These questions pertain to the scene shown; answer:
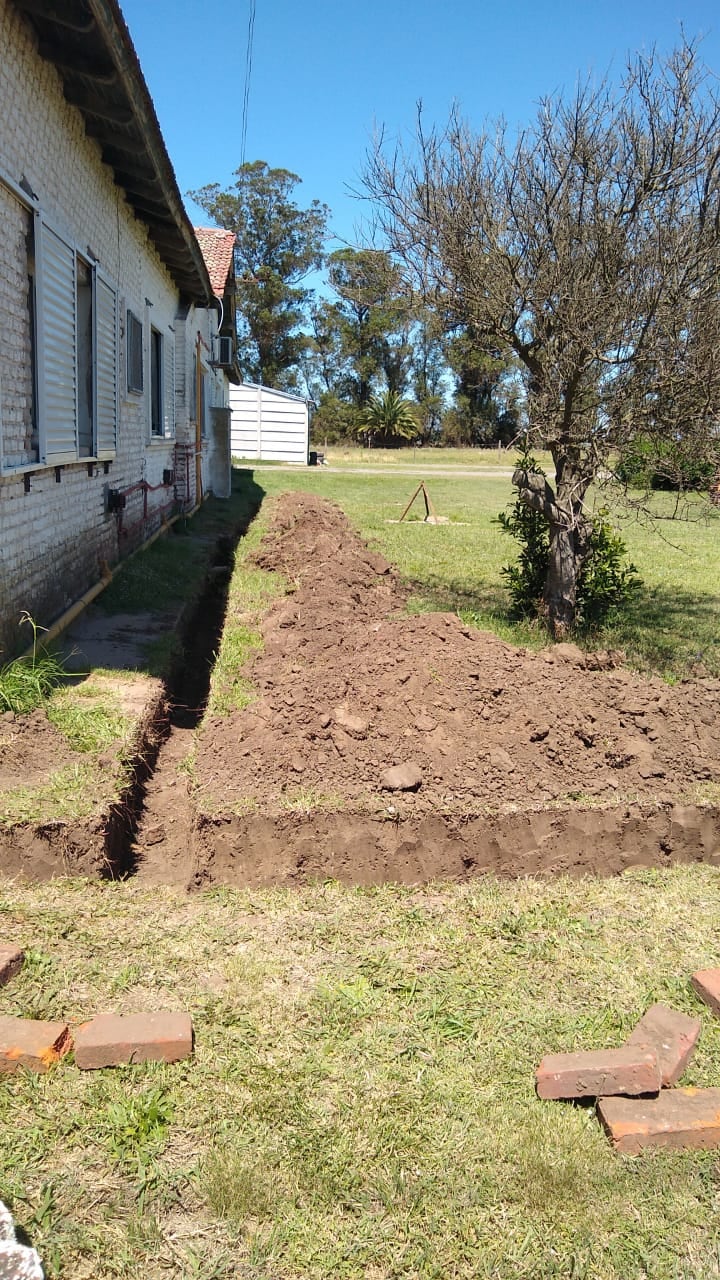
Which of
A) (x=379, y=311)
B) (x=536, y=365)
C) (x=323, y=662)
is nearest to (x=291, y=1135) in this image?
(x=323, y=662)

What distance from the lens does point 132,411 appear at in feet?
36.2

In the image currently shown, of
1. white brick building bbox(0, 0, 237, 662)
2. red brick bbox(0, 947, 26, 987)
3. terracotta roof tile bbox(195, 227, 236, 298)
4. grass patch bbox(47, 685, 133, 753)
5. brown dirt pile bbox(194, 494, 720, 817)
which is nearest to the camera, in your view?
red brick bbox(0, 947, 26, 987)

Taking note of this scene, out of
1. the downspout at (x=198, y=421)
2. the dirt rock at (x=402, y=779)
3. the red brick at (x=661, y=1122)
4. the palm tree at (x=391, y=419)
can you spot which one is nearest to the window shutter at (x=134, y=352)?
the downspout at (x=198, y=421)

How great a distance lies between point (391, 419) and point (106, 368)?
45836mm

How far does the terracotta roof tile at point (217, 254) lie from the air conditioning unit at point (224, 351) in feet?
6.89

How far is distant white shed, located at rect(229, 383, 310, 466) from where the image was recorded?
41156 mm

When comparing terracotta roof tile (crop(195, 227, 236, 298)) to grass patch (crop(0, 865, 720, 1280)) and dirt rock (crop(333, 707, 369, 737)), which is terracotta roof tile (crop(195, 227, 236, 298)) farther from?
grass patch (crop(0, 865, 720, 1280))

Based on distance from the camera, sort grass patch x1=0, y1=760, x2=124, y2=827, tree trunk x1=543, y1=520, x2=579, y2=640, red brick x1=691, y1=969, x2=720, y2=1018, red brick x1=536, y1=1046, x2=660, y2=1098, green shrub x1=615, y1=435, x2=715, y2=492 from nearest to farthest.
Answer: red brick x1=536, y1=1046, x2=660, y2=1098 → red brick x1=691, y1=969, x2=720, y2=1018 → grass patch x1=0, y1=760, x2=124, y2=827 → green shrub x1=615, y1=435, x2=715, y2=492 → tree trunk x1=543, y1=520, x2=579, y2=640

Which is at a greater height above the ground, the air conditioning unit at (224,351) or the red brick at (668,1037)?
the air conditioning unit at (224,351)

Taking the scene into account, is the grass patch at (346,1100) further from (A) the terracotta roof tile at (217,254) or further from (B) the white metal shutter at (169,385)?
(A) the terracotta roof tile at (217,254)

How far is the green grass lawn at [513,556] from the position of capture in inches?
316

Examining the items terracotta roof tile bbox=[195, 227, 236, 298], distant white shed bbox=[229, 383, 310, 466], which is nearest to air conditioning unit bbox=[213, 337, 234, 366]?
terracotta roof tile bbox=[195, 227, 236, 298]

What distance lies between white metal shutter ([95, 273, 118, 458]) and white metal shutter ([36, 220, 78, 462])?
3.15 ft

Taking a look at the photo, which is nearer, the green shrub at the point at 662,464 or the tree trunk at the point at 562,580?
the green shrub at the point at 662,464
